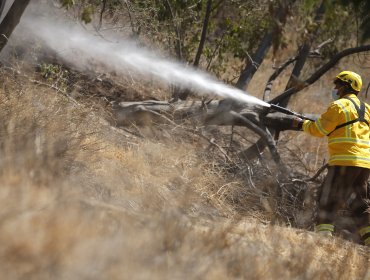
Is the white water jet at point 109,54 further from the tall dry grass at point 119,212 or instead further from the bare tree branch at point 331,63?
the tall dry grass at point 119,212

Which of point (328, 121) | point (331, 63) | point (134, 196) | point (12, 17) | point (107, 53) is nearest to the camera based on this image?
point (134, 196)

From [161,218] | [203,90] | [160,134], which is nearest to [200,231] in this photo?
[161,218]

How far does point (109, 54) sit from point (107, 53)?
42mm

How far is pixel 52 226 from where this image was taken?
8.95 feet

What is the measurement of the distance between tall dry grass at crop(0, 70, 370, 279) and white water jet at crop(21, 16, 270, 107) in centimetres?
171

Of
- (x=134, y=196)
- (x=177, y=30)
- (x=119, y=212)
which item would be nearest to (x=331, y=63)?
(x=177, y=30)

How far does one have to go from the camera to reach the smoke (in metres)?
7.83

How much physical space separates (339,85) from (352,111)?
47 cm

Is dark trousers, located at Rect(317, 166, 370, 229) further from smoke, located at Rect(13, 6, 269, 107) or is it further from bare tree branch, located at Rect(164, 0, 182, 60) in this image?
bare tree branch, located at Rect(164, 0, 182, 60)

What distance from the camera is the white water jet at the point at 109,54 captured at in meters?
7.87

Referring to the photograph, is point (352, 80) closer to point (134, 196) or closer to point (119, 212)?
point (134, 196)

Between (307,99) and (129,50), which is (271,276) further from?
(307,99)

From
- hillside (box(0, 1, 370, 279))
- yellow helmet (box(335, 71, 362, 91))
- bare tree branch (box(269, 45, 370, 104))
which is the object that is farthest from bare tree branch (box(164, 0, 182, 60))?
yellow helmet (box(335, 71, 362, 91))

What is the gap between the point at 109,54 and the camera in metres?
8.54
